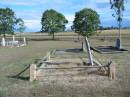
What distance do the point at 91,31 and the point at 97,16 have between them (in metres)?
7.11

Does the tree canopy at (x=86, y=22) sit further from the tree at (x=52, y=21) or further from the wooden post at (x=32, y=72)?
the wooden post at (x=32, y=72)

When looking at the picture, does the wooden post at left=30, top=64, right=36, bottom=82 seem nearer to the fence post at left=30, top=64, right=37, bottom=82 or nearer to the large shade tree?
the fence post at left=30, top=64, right=37, bottom=82

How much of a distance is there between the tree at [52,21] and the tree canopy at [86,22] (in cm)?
713

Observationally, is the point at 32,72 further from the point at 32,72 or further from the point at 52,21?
the point at 52,21

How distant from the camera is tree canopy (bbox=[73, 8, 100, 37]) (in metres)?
85.0

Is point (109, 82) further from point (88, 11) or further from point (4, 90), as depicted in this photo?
point (88, 11)

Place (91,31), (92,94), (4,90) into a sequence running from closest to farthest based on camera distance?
(92,94) < (4,90) < (91,31)

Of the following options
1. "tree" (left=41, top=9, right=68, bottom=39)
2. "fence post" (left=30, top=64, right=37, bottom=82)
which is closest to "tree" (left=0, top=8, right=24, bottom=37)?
"tree" (left=41, top=9, right=68, bottom=39)

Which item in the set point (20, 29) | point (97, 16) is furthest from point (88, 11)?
point (20, 29)

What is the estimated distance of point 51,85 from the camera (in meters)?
12.4

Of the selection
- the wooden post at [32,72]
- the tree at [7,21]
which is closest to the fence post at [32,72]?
the wooden post at [32,72]

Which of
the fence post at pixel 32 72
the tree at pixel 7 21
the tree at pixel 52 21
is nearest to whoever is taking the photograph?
the fence post at pixel 32 72

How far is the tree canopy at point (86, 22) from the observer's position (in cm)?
8501

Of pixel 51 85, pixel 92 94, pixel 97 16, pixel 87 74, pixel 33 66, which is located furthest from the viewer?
pixel 97 16
